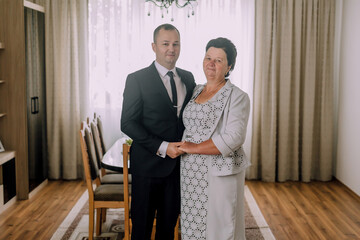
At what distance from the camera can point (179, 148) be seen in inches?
85.8

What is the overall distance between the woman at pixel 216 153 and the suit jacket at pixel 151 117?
0.08m

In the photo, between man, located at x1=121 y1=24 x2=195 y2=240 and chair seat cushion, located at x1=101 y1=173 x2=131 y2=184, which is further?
chair seat cushion, located at x1=101 y1=173 x2=131 y2=184

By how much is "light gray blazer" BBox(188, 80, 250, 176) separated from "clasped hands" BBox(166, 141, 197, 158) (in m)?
0.12

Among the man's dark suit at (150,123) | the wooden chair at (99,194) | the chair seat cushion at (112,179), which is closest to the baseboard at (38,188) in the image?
the chair seat cushion at (112,179)

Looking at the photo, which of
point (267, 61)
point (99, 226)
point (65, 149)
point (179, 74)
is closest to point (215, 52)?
point (179, 74)

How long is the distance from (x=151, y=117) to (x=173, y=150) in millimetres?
241

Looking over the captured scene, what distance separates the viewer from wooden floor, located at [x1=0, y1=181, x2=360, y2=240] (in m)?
3.42

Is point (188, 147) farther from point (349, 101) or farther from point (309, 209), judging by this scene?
point (349, 101)

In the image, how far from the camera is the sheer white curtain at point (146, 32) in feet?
16.0

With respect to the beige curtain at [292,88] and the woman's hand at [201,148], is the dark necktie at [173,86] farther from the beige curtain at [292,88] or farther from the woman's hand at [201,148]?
the beige curtain at [292,88]

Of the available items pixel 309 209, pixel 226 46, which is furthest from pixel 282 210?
pixel 226 46

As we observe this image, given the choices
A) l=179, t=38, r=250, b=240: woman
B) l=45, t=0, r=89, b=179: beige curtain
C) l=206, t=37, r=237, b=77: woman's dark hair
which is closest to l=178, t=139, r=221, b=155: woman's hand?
l=179, t=38, r=250, b=240: woman

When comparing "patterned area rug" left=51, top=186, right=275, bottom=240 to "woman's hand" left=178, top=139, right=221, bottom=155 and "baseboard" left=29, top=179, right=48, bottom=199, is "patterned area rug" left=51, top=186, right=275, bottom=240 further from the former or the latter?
"woman's hand" left=178, top=139, right=221, bottom=155

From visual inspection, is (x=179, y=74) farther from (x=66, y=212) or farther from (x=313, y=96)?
(x=313, y=96)
